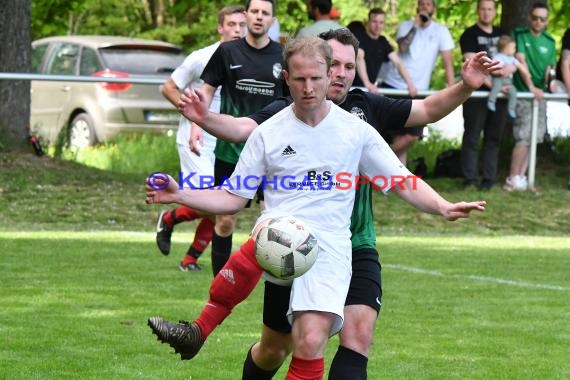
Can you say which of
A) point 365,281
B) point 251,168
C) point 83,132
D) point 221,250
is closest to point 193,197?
point 251,168

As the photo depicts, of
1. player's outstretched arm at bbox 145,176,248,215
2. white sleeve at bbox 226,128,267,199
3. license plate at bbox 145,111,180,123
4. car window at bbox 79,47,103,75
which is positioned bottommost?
license plate at bbox 145,111,180,123

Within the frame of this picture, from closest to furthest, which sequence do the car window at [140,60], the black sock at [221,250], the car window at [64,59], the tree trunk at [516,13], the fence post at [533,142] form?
the black sock at [221,250], the fence post at [533,142], the tree trunk at [516,13], the car window at [140,60], the car window at [64,59]

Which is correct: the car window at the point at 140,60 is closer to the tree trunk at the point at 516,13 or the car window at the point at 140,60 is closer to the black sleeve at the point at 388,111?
the tree trunk at the point at 516,13

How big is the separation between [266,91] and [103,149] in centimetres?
1171

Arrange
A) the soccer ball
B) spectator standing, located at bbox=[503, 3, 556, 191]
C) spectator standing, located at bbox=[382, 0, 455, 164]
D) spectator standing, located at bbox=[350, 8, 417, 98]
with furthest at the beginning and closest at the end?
1. spectator standing, located at bbox=[503, 3, 556, 191]
2. spectator standing, located at bbox=[382, 0, 455, 164]
3. spectator standing, located at bbox=[350, 8, 417, 98]
4. the soccer ball

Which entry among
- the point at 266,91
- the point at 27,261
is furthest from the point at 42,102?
the point at 266,91

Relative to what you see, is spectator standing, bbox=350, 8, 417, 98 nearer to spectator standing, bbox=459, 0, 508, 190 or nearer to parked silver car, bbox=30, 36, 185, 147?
spectator standing, bbox=459, 0, 508, 190

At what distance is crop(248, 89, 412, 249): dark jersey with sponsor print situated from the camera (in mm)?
6141

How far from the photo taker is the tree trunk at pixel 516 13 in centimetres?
1966

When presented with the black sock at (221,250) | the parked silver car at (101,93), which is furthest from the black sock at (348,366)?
the parked silver car at (101,93)

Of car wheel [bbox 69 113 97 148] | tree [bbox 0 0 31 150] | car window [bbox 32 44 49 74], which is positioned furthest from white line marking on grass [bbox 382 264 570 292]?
car window [bbox 32 44 49 74]

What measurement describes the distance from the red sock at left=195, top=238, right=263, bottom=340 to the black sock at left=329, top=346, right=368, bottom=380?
1.62 feet

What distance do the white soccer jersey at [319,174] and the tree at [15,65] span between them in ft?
42.2

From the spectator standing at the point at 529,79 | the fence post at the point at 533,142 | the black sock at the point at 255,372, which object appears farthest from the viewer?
the fence post at the point at 533,142
